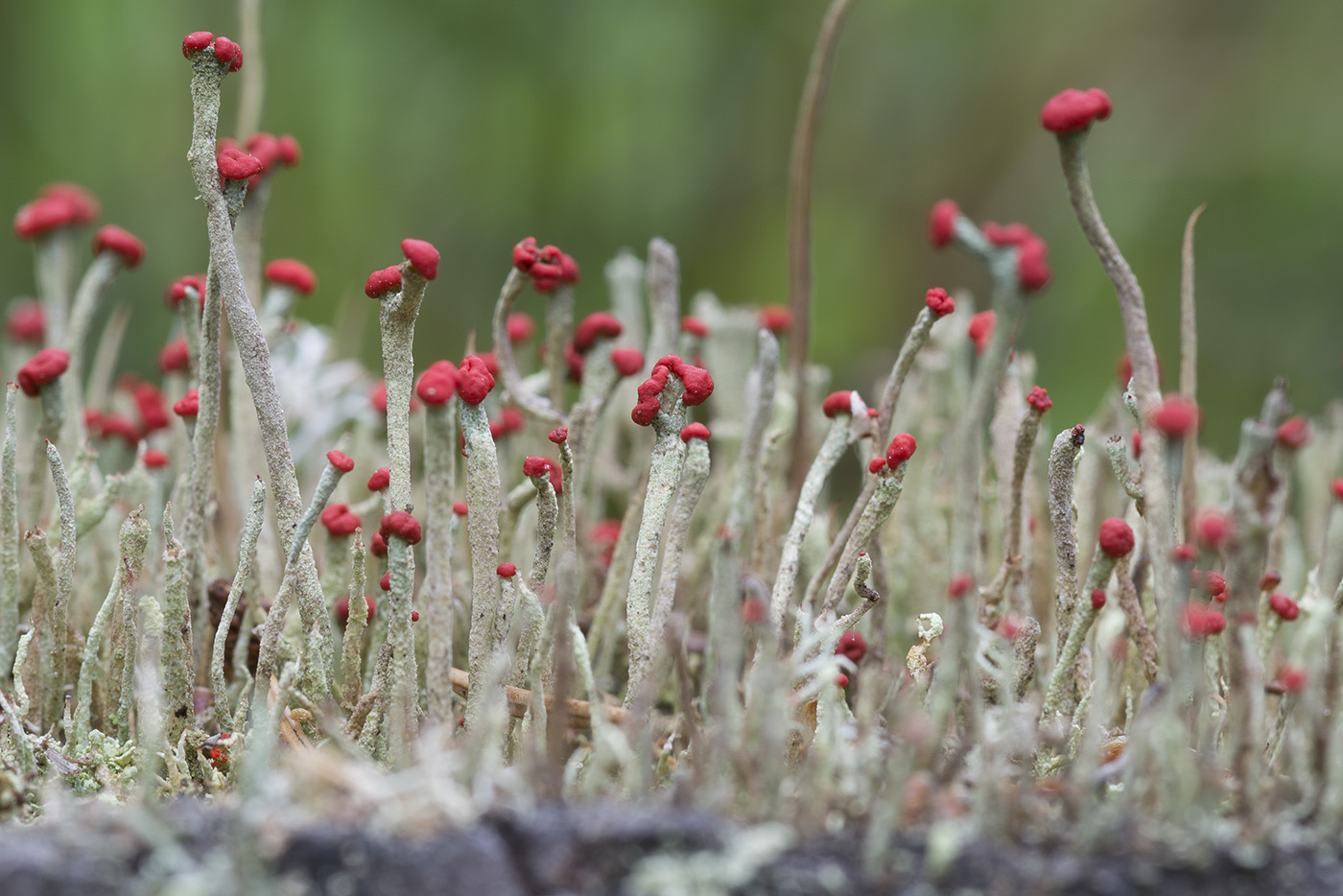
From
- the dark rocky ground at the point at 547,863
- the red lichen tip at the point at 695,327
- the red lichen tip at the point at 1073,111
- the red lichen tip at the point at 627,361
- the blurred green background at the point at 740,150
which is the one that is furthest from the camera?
the blurred green background at the point at 740,150

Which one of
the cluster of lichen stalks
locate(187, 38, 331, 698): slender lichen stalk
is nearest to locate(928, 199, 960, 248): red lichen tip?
the cluster of lichen stalks

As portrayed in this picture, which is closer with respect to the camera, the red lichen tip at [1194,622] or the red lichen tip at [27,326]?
the red lichen tip at [1194,622]

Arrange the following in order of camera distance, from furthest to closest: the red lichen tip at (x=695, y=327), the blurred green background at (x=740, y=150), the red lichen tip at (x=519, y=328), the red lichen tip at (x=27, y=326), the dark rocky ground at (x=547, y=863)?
1. the blurred green background at (x=740, y=150)
2. the red lichen tip at (x=27, y=326)
3. the red lichen tip at (x=519, y=328)
4. the red lichen tip at (x=695, y=327)
5. the dark rocky ground at (x=547, y=863)

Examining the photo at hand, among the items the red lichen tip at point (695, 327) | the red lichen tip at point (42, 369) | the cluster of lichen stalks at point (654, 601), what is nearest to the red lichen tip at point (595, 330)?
the cluster of lichen stalks at point (654, 601)

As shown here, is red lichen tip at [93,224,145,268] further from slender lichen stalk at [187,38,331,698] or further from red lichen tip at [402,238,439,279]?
red lichen tip at [402,238,439,279]

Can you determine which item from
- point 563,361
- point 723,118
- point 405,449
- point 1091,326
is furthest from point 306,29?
point 405,449

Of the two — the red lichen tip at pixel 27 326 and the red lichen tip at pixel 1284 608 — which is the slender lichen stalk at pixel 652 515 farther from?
the red lichen tip at pixel 27 326
